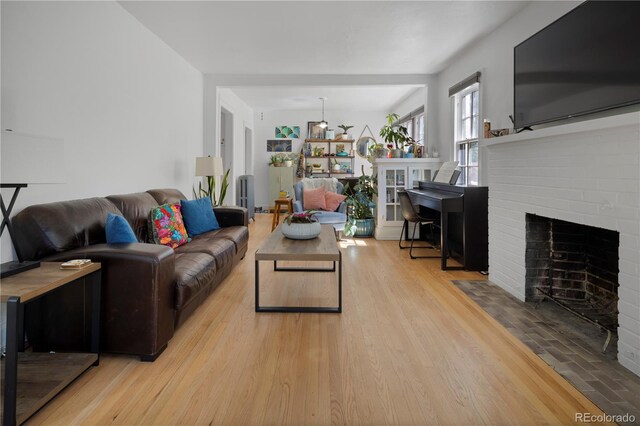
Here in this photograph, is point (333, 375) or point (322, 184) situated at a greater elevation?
point (322, 184)

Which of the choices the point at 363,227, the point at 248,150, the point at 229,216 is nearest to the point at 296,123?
the point at 248,150

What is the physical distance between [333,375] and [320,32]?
3506mm

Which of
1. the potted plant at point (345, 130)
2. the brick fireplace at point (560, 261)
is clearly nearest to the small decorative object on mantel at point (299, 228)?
the brick fireplace at point (560, 261)

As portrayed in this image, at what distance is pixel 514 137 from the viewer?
3055 millimetres

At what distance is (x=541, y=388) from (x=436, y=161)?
171 inches

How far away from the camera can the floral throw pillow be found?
3.25 meters

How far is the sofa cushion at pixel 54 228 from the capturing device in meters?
2.16

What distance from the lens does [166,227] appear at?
10.8ft

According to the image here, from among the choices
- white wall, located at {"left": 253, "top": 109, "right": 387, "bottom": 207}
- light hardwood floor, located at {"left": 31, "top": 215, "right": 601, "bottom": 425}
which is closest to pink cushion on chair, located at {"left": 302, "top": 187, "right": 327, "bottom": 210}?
light hardwood floor, located at {"left": 31, "top": 215, "right": 601, "bottom": 425}

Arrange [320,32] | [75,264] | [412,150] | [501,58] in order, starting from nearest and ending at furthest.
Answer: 1. [75,264]
2. [501,58]
3. [320,32]
4. [412,150]

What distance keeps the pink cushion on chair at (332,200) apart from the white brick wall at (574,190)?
2643mm

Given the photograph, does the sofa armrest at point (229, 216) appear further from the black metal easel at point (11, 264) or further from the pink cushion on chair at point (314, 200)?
the black metal easel at point (11, 264)

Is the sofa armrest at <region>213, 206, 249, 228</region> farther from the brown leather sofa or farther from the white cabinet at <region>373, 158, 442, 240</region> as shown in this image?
the white cabinet at <region>373, 158, 442, 240</region>

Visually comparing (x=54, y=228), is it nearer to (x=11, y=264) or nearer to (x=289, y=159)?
(x=11, y=264)
